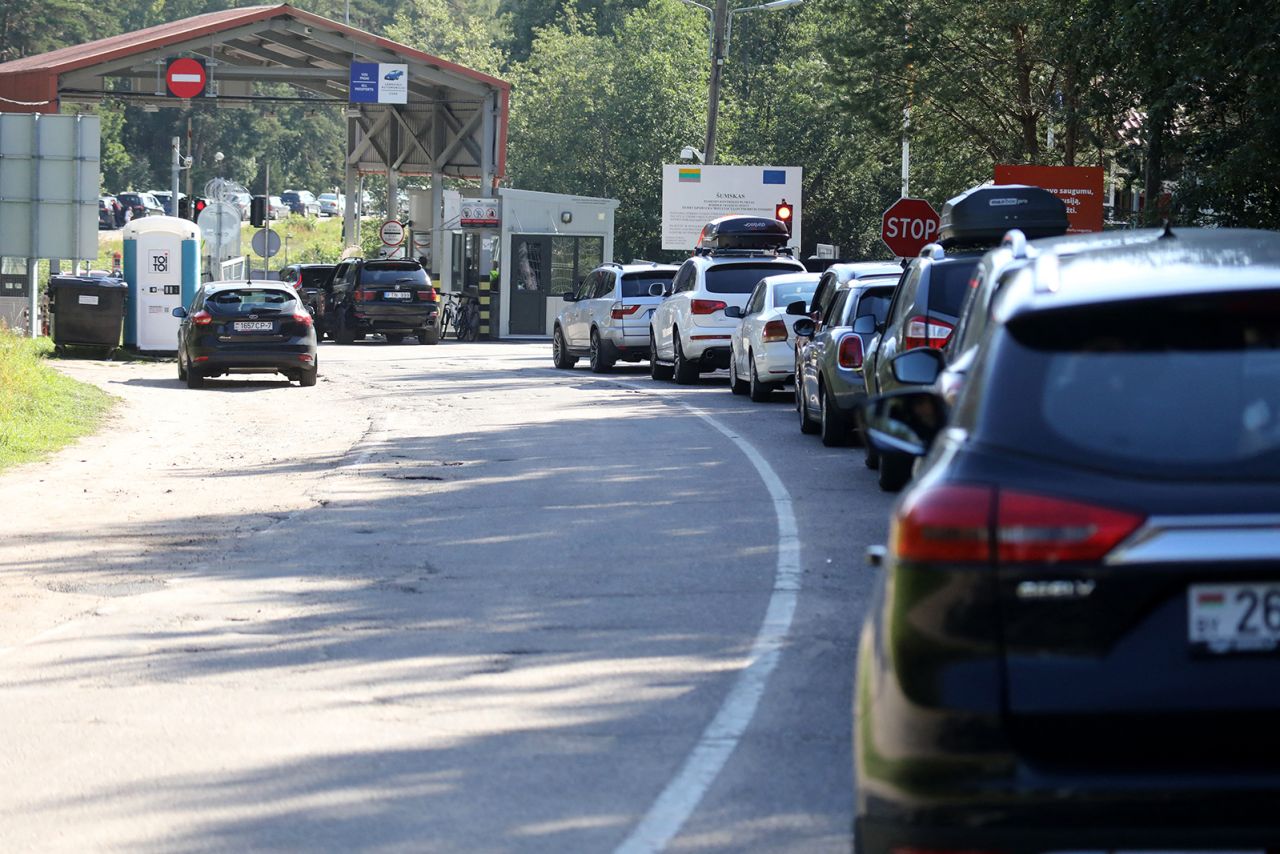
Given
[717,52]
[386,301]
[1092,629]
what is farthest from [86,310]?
[1092,629]

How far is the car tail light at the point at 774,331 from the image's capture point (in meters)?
23.2

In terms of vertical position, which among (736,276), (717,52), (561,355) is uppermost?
(717,52)

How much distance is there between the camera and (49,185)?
32219mm

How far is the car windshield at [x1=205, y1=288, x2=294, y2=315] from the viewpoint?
28125 mm

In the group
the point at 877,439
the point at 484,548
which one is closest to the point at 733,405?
the point at 484,548

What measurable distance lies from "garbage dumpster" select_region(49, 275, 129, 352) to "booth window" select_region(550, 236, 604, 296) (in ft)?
59.7

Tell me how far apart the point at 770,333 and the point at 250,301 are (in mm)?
8470

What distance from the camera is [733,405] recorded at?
24.2 m

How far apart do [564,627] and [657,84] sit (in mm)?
63936

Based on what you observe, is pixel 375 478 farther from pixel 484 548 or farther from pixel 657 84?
pixel 657 84

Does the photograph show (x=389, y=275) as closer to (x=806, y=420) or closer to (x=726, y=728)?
(x=806, y=420)

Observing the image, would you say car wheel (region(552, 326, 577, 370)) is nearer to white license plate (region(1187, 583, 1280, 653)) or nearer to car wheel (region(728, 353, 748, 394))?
car wheel (region(728, 353, 748, 394))

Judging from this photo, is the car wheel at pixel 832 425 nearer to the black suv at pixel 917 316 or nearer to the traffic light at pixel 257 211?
the black suv at pixel 917 316

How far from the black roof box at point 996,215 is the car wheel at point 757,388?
9.57 ft
